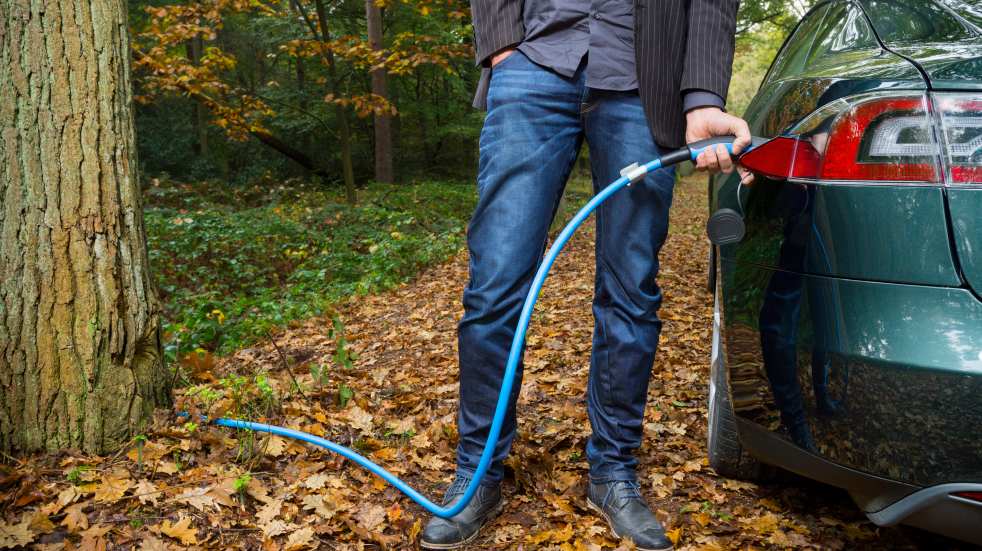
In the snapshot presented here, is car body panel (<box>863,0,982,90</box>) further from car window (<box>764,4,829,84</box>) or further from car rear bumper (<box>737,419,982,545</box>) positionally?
car rear bumper (<box>737,419,982,545</box>)

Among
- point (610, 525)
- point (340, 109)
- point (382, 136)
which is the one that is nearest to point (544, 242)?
point (610, 525)

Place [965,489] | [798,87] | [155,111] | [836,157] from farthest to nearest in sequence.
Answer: [155,111]
[798,87]
[836,157]
[965,489]

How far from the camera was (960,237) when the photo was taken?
1336mm

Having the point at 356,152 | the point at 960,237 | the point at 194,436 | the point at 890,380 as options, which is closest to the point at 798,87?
the point at 960,237

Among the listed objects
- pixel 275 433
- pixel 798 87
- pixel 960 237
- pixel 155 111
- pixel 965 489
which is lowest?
pixel 275 433

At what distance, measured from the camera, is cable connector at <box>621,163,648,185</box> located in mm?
1868

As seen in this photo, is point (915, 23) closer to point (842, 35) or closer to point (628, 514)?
point (842, 35)

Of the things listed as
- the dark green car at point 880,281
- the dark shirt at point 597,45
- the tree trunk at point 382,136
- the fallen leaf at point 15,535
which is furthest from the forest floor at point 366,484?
the tree trunk at point 382,136

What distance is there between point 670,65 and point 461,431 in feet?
4.05

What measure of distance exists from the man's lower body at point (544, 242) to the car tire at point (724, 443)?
0.82 ft

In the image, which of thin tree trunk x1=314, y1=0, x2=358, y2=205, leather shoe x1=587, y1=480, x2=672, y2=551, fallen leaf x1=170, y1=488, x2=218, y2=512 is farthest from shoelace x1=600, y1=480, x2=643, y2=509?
thin tree trunk x1=314, y1=0, x2=358, y2=205

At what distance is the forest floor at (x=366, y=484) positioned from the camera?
198 cm

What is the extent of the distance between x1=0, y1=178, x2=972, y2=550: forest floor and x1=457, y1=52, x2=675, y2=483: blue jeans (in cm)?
35

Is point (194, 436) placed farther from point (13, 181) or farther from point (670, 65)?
point (670, 65)
